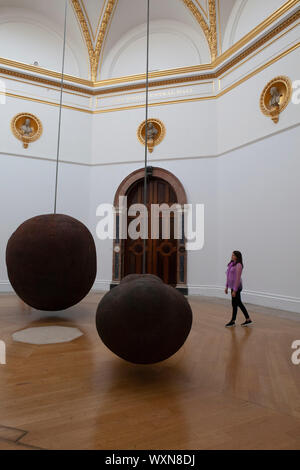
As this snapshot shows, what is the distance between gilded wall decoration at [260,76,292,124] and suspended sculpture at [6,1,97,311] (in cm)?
563

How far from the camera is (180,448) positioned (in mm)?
1929

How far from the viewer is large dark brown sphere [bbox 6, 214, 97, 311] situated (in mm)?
4867

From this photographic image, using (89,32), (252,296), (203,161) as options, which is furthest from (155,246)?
(89,32)

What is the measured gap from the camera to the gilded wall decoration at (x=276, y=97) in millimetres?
7500

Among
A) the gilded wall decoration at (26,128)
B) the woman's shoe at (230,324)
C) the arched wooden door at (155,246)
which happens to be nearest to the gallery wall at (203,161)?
the gilded wall decoration at (26,128)

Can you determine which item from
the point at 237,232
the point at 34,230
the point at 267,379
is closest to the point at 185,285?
the point at 237,232

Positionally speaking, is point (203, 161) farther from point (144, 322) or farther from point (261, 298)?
point (144, 322)

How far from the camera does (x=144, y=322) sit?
2.79 meters

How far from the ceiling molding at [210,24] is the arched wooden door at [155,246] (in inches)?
170

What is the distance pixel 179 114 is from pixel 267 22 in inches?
131

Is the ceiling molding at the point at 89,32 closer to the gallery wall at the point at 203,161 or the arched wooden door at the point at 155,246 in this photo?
the gallery wall at the point at 203,161

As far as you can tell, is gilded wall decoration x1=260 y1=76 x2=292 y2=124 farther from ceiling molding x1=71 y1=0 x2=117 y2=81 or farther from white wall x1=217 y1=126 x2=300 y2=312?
ceiling molding x1=71 y1=0 x2=117 y2=81

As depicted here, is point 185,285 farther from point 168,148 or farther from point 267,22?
point 267,22

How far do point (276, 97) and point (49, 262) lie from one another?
6.63 m
